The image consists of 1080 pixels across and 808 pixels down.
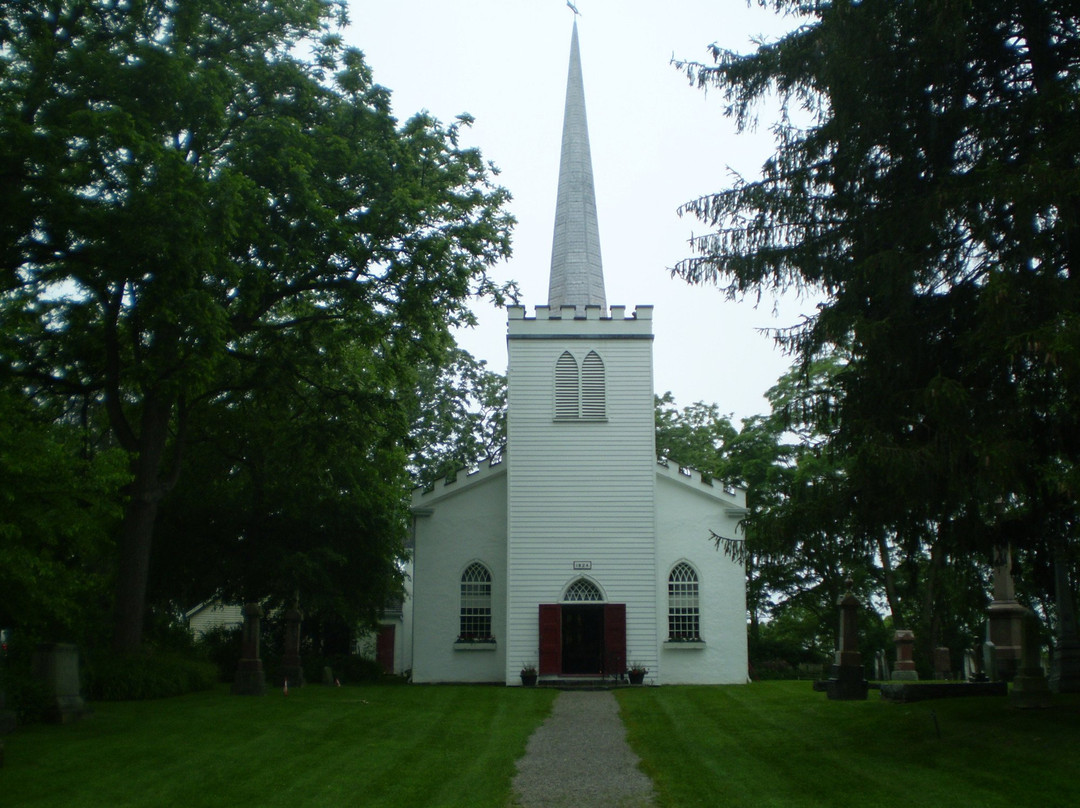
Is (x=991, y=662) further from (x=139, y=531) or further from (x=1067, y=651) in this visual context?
(x=139, y=531)

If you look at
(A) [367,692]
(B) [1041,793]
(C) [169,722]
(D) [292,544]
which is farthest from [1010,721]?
(D) [292,544]

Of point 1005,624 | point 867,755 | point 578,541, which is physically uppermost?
point 578,541

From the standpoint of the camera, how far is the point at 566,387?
29312 mm

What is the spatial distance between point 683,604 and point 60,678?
17.7m

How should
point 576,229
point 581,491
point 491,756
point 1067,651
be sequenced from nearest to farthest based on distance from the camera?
point 491,756 → point 1067,651 → point 581,491 → point 576,229

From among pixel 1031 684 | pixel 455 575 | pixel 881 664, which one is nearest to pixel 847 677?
pixel 1031 684

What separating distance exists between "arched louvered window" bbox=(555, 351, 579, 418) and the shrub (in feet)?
40.6

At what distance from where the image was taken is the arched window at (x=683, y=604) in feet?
94.5

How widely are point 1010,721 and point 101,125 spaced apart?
48.7 feet

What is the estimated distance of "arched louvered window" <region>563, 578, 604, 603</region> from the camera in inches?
1110

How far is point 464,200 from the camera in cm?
2256

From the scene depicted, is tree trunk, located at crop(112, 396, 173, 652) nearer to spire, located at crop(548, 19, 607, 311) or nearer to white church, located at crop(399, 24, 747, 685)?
white church, located at crop(399, 24, 747, 685)

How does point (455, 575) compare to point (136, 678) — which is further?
point (455, 575)

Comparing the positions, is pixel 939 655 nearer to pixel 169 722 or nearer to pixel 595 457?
pixel 595 457
